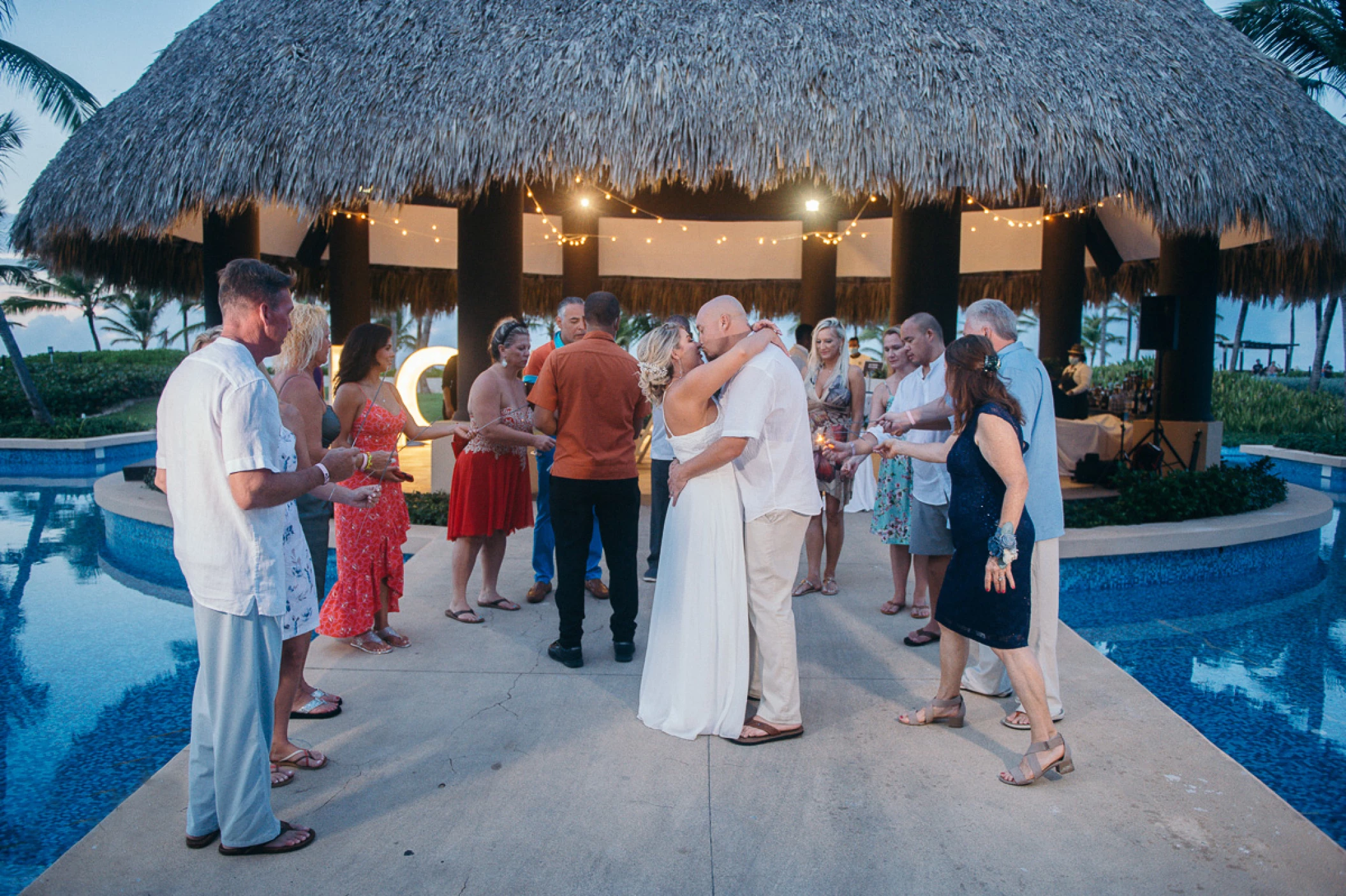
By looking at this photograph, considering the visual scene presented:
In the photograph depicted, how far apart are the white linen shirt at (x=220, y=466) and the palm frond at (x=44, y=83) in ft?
57.0

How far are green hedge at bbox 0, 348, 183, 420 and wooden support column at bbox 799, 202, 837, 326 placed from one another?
1672 cm

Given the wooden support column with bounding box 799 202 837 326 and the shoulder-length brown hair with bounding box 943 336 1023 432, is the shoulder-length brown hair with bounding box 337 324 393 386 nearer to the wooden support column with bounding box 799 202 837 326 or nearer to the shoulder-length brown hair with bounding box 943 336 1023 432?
the shoulder-length brown hair with bounding box 943 336 1023 432

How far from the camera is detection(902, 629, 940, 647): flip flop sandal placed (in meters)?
4.20

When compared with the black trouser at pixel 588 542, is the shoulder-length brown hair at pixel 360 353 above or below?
above

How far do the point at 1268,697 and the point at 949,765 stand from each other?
2.32 m

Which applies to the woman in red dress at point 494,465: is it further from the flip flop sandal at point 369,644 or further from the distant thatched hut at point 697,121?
the distant thatched hut at point 697,121

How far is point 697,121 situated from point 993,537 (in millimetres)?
4929

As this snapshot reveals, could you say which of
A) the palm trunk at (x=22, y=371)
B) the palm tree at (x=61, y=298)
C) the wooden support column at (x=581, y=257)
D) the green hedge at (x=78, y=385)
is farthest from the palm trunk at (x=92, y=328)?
the wooden support column at (x=581, y=257)

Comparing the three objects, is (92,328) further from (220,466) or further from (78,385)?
(220,466)

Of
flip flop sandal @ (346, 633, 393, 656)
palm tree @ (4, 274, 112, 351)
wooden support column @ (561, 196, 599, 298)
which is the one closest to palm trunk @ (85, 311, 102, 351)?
palm tree @ (4, 274, 112, 351)

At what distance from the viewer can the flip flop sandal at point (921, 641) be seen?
13.8 ft

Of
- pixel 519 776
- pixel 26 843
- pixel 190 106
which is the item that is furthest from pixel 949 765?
pixel 190 106

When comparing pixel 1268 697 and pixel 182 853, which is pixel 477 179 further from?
pixel 1268 697

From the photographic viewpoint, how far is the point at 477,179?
700cm
